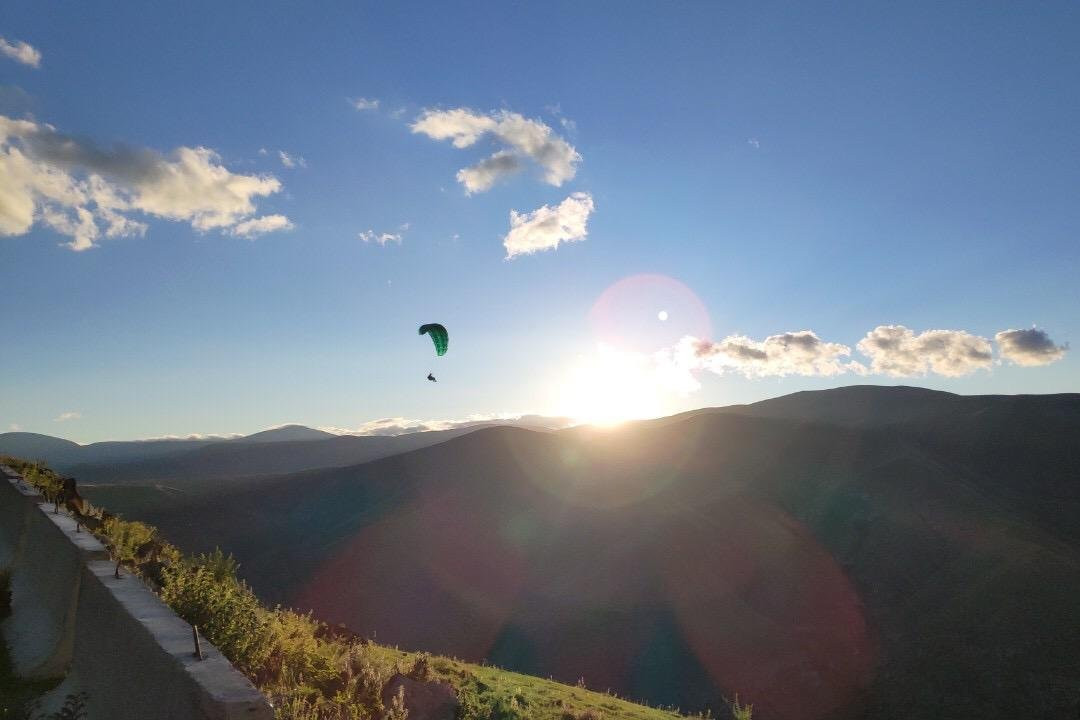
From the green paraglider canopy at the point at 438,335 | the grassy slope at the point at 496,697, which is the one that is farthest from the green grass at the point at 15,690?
the green paraglider canopy at the point at 438,335

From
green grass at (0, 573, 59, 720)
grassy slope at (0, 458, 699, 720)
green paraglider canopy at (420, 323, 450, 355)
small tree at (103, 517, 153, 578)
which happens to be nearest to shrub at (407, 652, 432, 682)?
grassy slope at (0, 458, 699, 720)

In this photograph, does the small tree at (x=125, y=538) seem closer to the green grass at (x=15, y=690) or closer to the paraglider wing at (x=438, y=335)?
the green grass at (x=15, y=690)

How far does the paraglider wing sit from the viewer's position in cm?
2784

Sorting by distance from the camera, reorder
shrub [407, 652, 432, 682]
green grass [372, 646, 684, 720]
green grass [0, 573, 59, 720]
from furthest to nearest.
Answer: green grass [372, 646, 684, 720], shrub [407, 652, 432, 682], green grass [0, 573, 59, 720]

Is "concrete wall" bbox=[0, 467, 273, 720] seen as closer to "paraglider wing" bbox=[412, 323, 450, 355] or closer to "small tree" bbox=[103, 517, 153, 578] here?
"small tree" bbox=[103, 517, 153, 578]

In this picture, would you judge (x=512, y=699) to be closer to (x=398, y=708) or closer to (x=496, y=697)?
(x=496, y=697)

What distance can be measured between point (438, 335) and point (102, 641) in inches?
832

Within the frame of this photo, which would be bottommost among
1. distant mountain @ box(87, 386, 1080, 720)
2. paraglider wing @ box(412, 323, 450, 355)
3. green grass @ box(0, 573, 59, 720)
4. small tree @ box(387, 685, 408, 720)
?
distant mountain @ box(87, 386, 1080, 720)

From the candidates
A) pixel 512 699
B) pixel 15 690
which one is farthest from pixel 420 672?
pixel 15 690

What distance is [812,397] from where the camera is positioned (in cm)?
12494

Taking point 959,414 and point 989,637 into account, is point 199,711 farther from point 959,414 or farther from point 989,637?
point 959,414

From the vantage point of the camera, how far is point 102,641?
8.05 metres

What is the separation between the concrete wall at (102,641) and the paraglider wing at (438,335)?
53.0 feet

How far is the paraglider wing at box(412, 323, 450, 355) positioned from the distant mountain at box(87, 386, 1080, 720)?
24.1m
